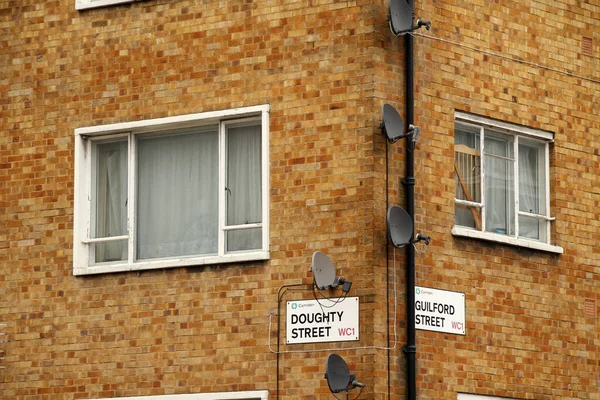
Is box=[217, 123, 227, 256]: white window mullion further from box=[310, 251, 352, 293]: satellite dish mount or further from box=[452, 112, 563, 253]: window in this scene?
box=[452, 112, 563, 253]: window

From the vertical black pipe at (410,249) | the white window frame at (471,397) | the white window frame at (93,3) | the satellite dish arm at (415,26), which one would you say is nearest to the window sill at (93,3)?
the white window frame at (93,3)

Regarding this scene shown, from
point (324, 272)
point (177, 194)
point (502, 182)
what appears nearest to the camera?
point (324, 272)

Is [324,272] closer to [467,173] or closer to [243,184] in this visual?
[243,184]

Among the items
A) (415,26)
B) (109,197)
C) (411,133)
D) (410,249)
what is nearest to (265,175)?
(411,133)

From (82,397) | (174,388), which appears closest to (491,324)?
(174,388)

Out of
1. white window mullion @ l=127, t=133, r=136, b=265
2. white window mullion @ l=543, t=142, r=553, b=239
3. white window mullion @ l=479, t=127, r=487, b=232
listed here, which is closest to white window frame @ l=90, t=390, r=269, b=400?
white window mullion @ l=127, t=133, r=136, b=265

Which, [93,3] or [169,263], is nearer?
[169,263]

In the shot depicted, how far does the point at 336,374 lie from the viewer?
17.5 m

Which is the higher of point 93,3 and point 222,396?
point 93,3

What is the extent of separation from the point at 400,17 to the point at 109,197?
4577 millimetres

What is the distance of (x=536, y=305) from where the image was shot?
19.7 m

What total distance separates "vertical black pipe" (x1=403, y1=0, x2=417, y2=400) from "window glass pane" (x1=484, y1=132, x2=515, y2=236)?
1.72 meters

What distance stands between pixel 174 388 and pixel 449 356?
3374 mm

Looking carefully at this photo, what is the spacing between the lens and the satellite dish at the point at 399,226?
18.0 metres
